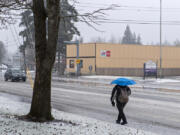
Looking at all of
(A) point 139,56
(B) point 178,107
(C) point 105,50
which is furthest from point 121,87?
(A) point 139,56

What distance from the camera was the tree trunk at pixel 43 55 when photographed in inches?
324

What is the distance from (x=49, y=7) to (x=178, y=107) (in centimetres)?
805

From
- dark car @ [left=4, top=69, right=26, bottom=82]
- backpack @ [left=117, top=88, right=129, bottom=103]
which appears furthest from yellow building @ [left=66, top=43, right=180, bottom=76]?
backpack @ [left=117, top=88, right=129, bottom=103]

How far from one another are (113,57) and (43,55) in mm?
43769

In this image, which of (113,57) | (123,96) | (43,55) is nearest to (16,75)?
(113,57)

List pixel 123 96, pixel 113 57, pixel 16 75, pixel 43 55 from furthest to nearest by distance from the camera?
pixel 113 57, pixel 16 75, pixel 123 96, pixel 43 55

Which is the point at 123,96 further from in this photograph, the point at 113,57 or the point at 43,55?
the point at 113,57

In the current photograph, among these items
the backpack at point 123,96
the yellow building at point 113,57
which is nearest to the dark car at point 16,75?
the yellow building at point 113,57

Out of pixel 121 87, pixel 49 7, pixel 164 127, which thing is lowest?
pixel 164 127

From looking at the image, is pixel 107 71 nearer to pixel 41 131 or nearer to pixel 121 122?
pixel 121 122

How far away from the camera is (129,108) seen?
1310cm

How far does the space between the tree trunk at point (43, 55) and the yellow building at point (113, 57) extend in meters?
39.1

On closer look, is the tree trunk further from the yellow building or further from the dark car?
the yellow building

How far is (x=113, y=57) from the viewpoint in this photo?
51.7 meters
